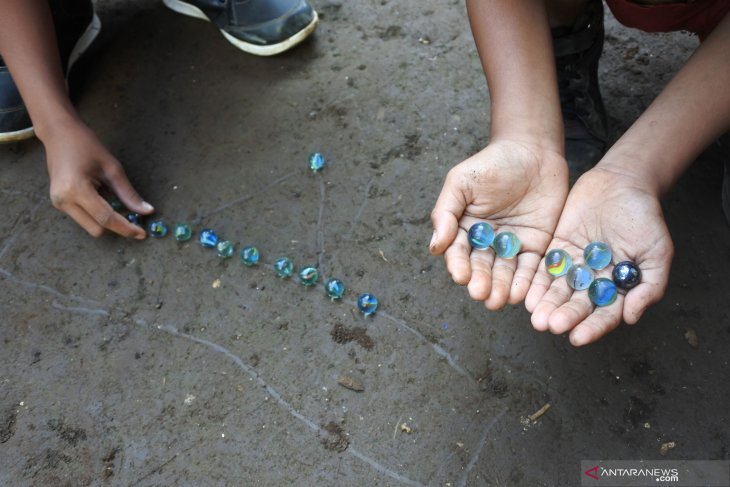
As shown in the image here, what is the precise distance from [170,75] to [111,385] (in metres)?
1.22

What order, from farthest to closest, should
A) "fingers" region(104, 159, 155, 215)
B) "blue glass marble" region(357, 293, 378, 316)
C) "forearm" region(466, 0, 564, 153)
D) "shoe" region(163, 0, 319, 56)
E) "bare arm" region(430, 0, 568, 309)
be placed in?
"shoe" region(163, 0, 319, 56) → "fingers" region(104, 159, 155, 215) → "blue glass marble" region(357, 293, 378, 316) → "forearm" region(466, 0, 564, 153) → "bare arm" region(430, 0, 568, 309)

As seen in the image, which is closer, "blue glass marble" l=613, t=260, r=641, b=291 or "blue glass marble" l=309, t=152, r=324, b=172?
"blue glass marble" l=613, t=260, r=641, b=291

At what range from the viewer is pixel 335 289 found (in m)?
1.77

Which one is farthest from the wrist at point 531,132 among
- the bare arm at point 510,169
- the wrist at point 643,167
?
the wrist at point 643,167

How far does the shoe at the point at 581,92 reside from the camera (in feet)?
6.25

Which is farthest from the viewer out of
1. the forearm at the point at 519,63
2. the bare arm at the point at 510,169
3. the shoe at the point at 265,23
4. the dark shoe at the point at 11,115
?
the shoe at the point at 265,23

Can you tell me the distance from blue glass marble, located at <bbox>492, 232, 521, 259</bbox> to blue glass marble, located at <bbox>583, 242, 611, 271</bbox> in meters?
0.16

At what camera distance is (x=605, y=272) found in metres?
1.39

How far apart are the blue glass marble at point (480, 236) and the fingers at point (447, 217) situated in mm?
46

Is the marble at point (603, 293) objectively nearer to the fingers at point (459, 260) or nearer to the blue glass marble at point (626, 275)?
the blue glass marble at point (626, 275)

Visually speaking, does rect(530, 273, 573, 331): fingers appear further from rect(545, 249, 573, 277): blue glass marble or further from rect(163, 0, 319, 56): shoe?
rect(163, 0, 319, 56): shoe

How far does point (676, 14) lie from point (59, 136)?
1844 mm

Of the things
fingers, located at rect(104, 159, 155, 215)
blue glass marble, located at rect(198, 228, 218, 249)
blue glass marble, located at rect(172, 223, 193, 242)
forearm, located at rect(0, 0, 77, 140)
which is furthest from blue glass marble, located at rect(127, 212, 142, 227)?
forearm, located at rect(0, 0, 77, 140)

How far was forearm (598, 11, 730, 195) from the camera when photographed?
4.91 ft
